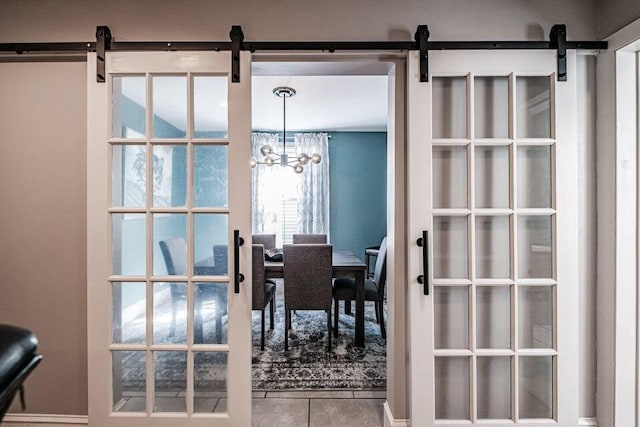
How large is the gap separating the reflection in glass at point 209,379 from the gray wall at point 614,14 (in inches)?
103

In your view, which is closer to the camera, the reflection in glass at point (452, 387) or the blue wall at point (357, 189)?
the reflection in glass at point (452, 387)

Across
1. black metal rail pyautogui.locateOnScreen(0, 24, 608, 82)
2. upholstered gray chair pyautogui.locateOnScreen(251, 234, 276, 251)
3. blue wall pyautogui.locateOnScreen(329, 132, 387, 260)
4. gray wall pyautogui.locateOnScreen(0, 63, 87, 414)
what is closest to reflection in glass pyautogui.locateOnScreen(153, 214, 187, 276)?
gray wall pyautogui.locateOnScreen(0, 63, 87, 414)

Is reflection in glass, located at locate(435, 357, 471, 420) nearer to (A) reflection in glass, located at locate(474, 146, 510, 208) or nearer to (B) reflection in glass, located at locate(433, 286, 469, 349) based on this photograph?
(B) reflection in glass, located at locate(433, 286, 469, 349)

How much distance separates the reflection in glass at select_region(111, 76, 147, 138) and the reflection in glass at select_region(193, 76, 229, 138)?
27cm

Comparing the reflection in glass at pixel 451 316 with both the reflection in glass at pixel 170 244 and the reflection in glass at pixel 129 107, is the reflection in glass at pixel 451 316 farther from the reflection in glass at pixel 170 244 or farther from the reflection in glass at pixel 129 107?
the reflection in glass at pixel 129 107

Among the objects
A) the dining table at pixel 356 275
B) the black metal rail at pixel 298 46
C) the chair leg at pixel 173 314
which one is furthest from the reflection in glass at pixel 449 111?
the chair leg at pixel 173 314

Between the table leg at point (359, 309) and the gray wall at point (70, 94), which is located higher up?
the gray wall at point (70, 94)

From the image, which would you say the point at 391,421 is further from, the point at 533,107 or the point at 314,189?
the point at 314,189

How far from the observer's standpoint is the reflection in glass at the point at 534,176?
163cm

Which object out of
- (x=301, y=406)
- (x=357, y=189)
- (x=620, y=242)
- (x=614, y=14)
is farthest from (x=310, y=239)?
(x=614, y=14)

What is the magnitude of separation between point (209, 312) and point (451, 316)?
1.28 meters

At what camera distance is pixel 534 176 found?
1634 mm

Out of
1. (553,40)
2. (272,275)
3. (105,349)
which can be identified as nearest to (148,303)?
(105,349)

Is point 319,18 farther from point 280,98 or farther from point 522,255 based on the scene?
point 280,98
